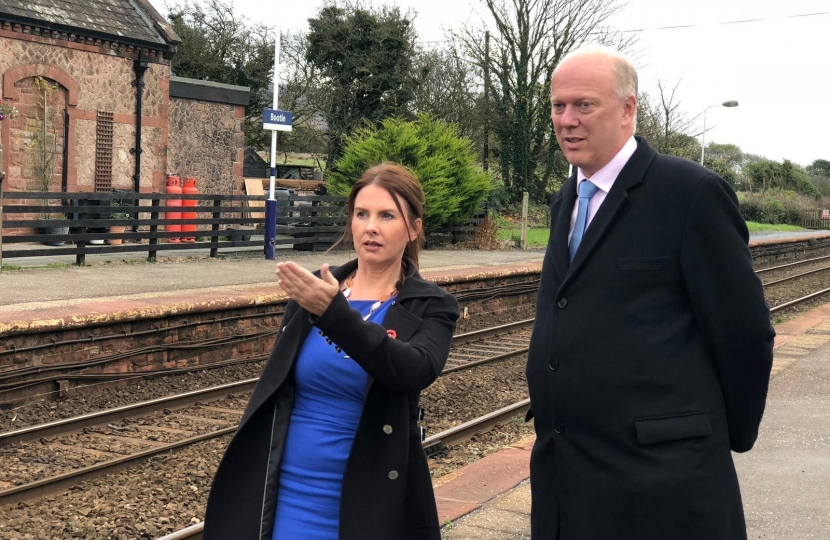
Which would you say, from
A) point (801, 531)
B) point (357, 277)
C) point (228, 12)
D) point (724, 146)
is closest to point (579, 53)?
point (357, 277)

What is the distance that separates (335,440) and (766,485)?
3974 mm

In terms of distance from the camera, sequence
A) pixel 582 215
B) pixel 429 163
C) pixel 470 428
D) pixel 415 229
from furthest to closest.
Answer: pixel 429 163 → pixel 470 428 → pixel 415 229 → pixel 582 215

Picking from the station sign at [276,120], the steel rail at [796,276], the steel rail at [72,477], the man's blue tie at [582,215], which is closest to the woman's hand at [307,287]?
the man's blue tie at [582,215]

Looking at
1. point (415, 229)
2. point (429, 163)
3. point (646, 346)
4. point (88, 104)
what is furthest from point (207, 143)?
point (646, 346)

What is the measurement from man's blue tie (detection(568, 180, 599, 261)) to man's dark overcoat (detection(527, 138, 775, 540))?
0.31 ft

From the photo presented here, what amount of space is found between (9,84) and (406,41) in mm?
17131

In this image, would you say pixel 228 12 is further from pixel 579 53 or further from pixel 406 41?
pixel 579 53

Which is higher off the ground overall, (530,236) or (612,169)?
(612,169)

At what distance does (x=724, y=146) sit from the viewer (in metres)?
90.0

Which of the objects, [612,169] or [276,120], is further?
[276,120]

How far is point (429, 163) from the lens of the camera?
22.3 metres

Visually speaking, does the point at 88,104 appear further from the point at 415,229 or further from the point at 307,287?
the point at 307,287

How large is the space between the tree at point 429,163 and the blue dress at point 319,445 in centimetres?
1893

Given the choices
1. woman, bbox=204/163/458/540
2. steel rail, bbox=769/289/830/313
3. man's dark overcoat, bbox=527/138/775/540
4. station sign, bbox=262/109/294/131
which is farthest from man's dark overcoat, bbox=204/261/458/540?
station sign, bbox=262/109/294/131
